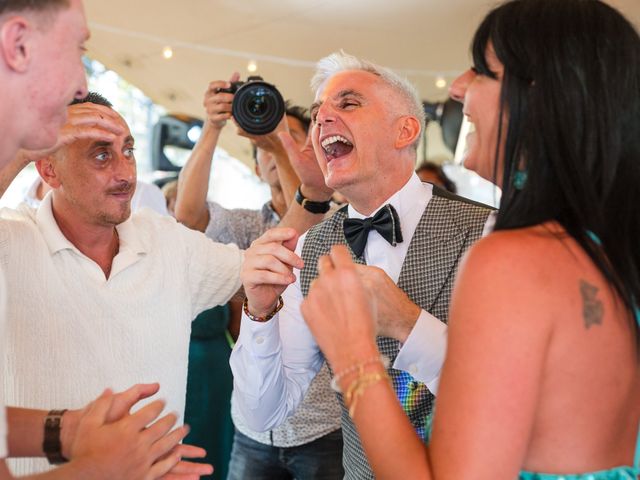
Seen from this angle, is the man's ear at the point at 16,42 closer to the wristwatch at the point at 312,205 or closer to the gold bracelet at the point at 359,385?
the gold bracelet at the point at 359,385

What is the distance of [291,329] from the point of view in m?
1.88

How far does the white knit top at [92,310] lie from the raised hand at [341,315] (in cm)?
78

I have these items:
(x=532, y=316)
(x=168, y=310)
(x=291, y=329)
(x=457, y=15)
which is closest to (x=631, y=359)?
(x=532, y=316)

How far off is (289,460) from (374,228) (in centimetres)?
90

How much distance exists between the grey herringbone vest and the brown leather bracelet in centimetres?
69

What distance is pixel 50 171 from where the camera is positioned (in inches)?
77.0

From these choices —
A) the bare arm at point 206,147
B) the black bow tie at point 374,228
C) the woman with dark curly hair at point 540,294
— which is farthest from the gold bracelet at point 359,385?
the bare arm at point 206,147

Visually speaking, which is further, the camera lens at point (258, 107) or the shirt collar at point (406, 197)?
the camera lens at point (258, 107)

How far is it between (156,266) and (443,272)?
29.1 inches

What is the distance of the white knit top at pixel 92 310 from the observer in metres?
1.67

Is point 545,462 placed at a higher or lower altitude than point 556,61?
lower

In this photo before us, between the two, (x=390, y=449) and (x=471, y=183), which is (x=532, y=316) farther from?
(x=471, y=183)

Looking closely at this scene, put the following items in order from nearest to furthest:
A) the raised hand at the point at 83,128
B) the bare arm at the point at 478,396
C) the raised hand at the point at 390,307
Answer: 1. the bare arm at the point at 478,396
2. the raised hand at the point at 390,307
3. the raised hand at the point at 83,128

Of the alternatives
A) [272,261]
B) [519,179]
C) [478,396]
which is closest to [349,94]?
[272,261]
